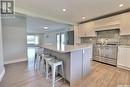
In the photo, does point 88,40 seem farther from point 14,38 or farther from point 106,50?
point 14,38

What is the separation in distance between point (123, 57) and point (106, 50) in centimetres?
79

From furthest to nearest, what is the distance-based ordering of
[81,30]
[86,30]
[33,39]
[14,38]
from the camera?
[33,39], [81,30], [86,30], [14,38]

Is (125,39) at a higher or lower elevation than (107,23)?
lower

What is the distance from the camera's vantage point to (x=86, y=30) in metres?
5.52

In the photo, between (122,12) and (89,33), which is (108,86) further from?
(89,33)

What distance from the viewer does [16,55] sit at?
4543mm

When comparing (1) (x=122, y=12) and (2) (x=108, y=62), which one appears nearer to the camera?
(1) (x=122, y=12)

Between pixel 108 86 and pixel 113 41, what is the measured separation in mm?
2639

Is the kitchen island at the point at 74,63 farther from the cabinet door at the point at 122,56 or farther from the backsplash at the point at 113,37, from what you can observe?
the backsplash at the point at 113,37

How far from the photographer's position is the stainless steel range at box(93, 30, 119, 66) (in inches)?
154

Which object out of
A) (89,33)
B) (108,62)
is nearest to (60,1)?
(89,33)

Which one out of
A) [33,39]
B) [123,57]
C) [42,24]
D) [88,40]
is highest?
[42,24]

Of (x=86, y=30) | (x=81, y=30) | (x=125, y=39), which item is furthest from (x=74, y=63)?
(x=81, y=30)

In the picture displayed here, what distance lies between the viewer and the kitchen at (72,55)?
2442 mm
